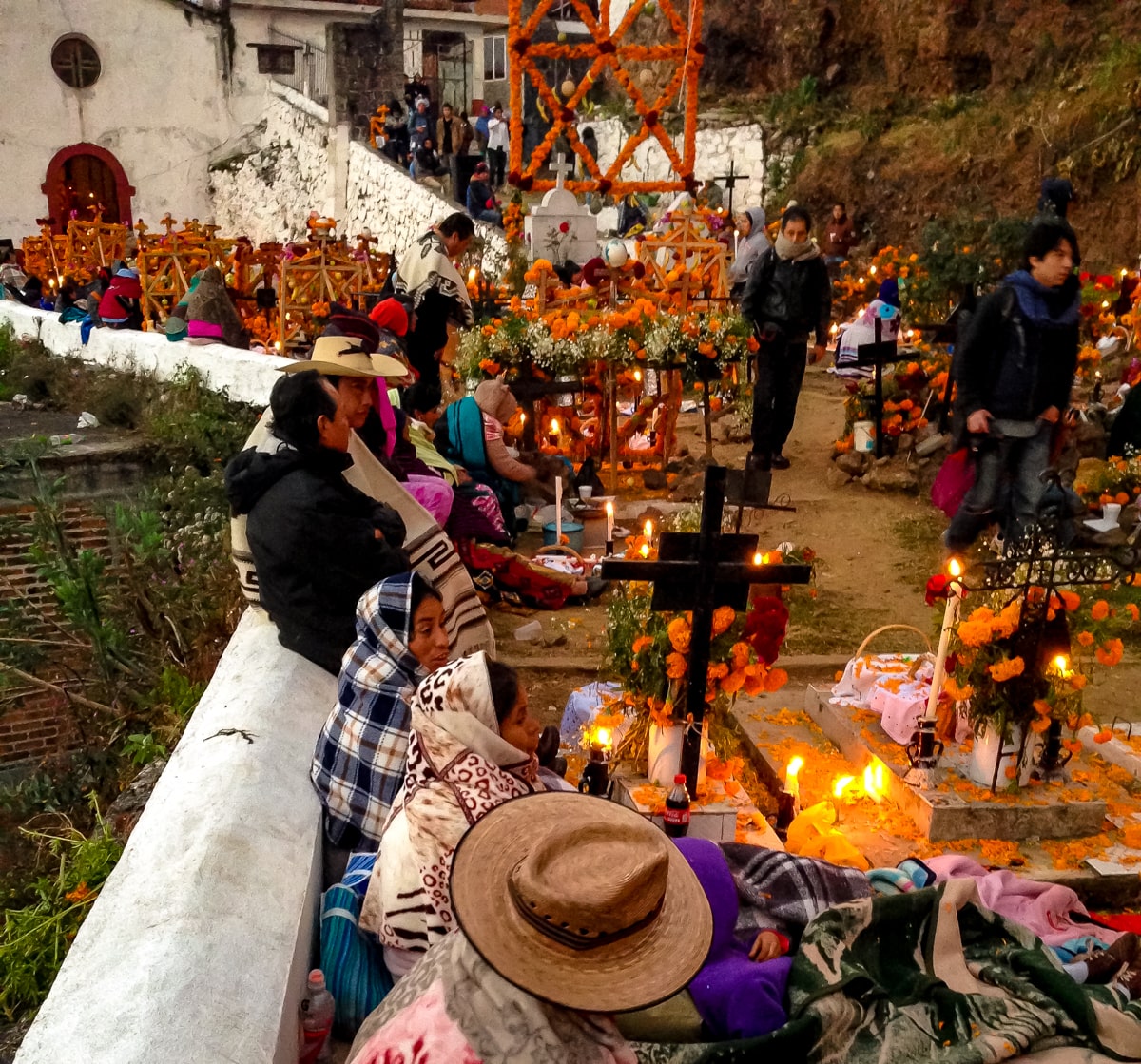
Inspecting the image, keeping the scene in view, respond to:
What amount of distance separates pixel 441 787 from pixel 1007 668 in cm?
229

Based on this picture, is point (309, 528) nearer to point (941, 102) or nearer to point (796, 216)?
point (796, 216)

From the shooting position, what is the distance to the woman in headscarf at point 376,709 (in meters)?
2.76

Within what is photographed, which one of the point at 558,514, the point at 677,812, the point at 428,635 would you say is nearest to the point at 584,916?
the point at 428,635

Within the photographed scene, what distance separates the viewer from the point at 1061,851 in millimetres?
3742

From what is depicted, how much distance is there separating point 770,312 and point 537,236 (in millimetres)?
3717

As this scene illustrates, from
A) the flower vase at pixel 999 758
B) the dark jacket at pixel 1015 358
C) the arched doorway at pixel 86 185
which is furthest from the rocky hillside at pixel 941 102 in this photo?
the arched doorway at pixel 86 185

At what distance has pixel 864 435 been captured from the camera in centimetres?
912

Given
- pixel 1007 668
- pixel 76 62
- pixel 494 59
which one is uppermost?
pixel 494 59

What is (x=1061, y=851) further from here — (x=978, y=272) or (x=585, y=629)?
(x=978, y=272)

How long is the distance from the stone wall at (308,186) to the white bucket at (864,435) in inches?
443

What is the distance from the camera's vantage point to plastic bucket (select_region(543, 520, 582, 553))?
7.01m

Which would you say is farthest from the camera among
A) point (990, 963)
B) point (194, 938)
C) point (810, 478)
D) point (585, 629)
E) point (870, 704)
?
point (810, 478)

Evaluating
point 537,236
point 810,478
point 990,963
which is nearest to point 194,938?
point 990,963

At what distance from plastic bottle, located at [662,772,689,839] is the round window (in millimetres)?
23532
